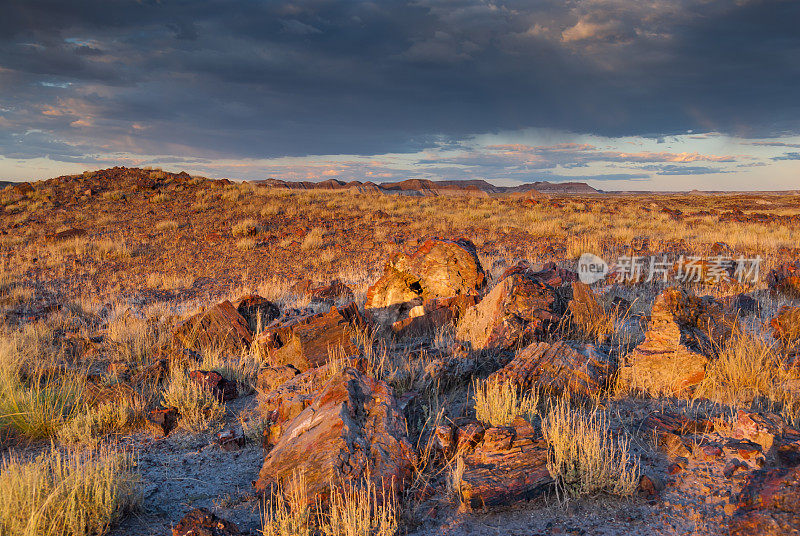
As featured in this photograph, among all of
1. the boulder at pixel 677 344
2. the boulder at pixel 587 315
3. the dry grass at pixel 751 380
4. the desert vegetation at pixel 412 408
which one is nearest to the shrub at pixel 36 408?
the desert vegetation at pixel 412 408

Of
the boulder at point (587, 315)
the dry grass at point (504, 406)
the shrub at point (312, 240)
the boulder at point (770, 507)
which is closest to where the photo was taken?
the boulder at point (770, 507)

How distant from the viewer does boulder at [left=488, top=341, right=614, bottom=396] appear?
4711mm

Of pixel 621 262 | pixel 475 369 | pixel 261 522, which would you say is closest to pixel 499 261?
pixel 621 262

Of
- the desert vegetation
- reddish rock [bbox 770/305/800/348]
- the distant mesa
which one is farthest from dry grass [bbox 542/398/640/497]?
the distant mesa

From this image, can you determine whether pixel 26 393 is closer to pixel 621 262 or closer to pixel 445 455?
pixel 445 455

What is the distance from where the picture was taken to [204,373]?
5.56m

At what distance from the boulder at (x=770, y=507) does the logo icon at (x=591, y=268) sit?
7.98 meters

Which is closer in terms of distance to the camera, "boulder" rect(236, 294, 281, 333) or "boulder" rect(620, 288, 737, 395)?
"boulder" rect(620, 288, 737, 395)

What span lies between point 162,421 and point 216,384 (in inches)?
29.4

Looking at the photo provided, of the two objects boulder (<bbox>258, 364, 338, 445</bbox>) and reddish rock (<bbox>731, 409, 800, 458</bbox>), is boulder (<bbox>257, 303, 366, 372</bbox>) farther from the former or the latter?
reddish rock (<bbox>731, 409, 800, 458</bbox>)

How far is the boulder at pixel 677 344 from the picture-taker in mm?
4879

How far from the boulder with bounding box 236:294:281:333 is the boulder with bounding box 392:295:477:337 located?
7.65ft

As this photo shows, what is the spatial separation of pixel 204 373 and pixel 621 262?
1092 centimetres

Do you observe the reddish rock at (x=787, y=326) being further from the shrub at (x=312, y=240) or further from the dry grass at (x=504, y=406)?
the shrub at (x=312, y=240)
